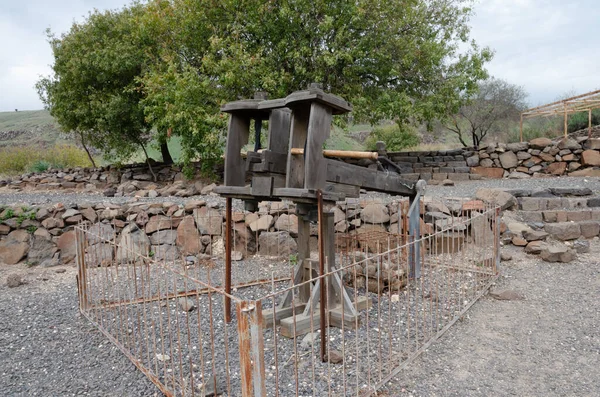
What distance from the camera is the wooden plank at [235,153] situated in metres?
4.17

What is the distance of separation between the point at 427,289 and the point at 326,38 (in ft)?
27.9

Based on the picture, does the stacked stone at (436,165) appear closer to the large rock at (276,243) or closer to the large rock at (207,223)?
the large rock at (276,243)

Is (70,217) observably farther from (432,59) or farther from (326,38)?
(432,59)

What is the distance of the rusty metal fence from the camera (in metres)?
3.07

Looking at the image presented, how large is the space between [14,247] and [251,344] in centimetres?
632

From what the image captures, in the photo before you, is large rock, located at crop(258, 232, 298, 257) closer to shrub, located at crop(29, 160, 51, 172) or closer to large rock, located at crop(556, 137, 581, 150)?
large rock, located at crop(556, 137, 581, 150)

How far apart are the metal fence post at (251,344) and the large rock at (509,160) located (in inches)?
549

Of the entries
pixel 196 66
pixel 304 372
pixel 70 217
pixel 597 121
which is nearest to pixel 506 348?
pixel 304 372

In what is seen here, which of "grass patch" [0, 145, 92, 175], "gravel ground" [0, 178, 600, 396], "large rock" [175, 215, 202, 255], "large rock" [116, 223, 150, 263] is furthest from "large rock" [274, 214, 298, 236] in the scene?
"grass patch" [0, 145, 92, 175]

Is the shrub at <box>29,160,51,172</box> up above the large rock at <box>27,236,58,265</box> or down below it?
above

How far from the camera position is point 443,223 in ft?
22.9

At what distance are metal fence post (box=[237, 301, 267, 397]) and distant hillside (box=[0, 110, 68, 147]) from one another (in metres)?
36.5

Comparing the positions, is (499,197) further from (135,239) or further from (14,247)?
(14,247)

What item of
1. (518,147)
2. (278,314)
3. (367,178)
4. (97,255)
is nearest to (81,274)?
(97,255)
